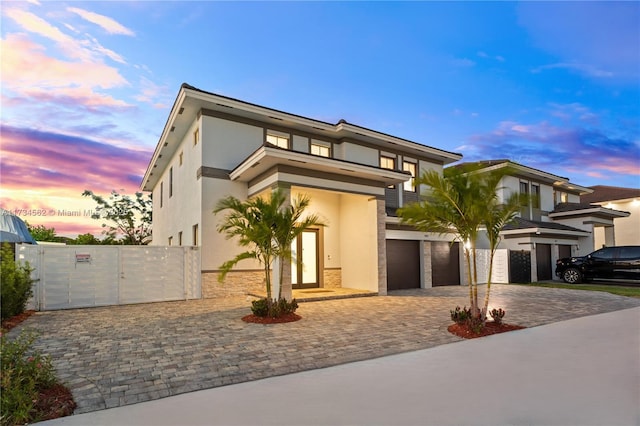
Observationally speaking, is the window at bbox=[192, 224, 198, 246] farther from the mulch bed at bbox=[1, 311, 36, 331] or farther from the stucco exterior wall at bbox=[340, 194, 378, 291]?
the stucco exterior wall at bbox=[340, 194, 378, 291]

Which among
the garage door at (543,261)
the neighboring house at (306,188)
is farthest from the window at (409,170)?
the garage door at (543,261)

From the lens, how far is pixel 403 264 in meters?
16.1

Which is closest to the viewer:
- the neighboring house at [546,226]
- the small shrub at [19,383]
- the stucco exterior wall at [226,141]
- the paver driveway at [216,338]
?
the small shrub at [19,383]

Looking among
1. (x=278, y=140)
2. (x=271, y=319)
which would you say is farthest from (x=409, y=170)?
(x=271, y=319)

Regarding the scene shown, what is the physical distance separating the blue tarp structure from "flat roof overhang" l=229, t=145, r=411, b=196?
7097mm

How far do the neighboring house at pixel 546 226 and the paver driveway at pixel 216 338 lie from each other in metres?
7.90

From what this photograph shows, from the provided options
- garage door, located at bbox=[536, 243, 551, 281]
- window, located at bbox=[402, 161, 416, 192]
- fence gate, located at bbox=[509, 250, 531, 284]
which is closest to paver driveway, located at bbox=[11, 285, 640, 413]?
fence gate, located at bbox=[509, 250, 531, 284]

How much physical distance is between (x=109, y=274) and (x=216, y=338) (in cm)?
670

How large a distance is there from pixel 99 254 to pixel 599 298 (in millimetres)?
17629

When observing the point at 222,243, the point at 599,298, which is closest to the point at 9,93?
the point at 222,243

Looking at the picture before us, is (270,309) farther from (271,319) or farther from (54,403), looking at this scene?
(54,403)

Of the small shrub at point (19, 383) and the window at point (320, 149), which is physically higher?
the window at point (320, 149)

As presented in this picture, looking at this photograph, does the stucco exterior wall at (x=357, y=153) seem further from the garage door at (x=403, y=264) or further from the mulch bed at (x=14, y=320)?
the mulch bed at (x=14, y=320)

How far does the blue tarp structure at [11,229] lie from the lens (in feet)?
36.5
